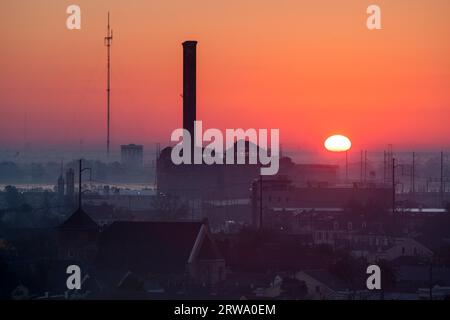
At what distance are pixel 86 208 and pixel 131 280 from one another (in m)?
19.2

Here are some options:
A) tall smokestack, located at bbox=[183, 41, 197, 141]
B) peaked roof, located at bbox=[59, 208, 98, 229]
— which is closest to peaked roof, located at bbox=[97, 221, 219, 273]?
peaked roof, located at bbox=[59, 208, 98, 229]

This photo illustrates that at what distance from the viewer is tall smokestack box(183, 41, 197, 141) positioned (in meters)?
33.6

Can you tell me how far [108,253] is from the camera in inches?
603

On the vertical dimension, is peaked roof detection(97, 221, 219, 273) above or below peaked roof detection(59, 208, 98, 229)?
below

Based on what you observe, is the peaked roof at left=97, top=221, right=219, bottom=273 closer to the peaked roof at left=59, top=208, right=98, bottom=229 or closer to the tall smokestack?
the peaked roof at left=59, top=208, right=98, bottom=229

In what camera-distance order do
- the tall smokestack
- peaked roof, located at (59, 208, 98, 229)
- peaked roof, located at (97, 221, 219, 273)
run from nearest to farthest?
peaked roof, located at (97, 221, 219, 273) < peaked roof, located at (59, 208, 98, 229) < the tall smokestack

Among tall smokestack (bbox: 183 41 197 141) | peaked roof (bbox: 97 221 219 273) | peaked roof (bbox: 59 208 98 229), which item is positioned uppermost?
tall smokestack (bbox: 183 41 197 141)

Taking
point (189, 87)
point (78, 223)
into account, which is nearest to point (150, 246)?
point (78, 223)

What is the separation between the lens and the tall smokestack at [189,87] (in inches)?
1321

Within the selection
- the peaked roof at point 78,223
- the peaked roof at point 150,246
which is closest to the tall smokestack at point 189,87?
the peaked roof at point 78,223

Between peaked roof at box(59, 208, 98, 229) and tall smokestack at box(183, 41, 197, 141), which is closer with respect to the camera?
peaked roof at box(59, 208, 98, 229)

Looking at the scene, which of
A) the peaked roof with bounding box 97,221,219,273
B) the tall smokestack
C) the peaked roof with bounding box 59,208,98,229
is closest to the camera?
the peaked roof with bounding box 97,221,219,273

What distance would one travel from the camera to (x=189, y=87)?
33.6 metres
